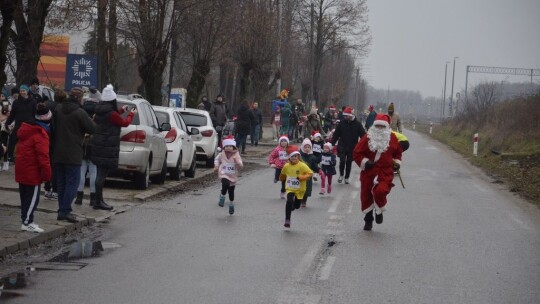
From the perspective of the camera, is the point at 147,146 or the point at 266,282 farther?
the point at 147,146

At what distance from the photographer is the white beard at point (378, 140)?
13812 mm

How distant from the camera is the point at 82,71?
21750 millimetres

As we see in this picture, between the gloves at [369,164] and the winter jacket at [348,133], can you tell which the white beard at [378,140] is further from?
the winter jacket at [348,133]

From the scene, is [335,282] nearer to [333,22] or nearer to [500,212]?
[500,212]

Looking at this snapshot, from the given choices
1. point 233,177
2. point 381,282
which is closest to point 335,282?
point 381,282

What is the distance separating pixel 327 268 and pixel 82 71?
1318 centimetres

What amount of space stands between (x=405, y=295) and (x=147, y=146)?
924 centimetres

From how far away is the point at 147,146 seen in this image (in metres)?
17.0

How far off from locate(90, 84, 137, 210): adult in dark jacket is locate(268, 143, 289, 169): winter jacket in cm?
336

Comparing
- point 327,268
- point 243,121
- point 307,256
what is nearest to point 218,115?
point 243,121

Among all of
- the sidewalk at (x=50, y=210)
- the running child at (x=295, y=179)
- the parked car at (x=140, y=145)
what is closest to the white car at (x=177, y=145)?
the sidewalk at (x=50, y=210)

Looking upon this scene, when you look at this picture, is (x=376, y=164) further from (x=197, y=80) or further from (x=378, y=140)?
(x=197, y=80)

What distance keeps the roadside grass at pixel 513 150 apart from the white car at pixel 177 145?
7518mm

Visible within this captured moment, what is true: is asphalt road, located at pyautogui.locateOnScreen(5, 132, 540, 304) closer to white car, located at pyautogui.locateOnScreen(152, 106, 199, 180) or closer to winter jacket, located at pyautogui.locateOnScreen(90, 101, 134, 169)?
winter jacket, located at pyautogui.locateOnScreen(90, 101, 134, 169)
